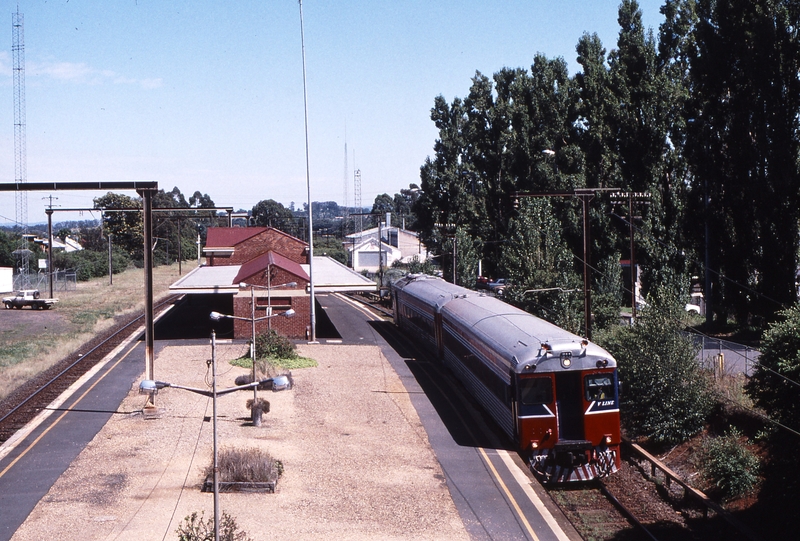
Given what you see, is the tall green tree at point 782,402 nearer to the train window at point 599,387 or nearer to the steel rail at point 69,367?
the train window at point 599,387

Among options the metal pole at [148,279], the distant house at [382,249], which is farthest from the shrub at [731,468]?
the distant house at [382,249]

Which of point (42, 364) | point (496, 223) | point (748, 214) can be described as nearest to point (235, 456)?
point (42, 364)

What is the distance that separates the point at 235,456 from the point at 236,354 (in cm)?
1628

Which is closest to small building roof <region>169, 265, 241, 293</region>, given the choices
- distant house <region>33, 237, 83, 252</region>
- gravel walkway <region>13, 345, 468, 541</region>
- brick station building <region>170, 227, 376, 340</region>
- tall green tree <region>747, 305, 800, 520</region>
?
brick station building <region>170, 227, 376, 340</region>

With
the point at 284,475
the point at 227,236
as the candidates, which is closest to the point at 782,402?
the point at 284,475

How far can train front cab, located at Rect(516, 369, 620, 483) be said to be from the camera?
17156mm

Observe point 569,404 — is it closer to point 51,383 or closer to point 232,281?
point 51,383

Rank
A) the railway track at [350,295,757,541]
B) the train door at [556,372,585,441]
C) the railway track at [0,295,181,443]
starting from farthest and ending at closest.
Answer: the railway track at [0,295,181,443] < the train door at [556,372,585,441] < the railway track at [350,295,757,541]

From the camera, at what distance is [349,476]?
1684cm

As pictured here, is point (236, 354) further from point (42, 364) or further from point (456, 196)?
point (456, 196)

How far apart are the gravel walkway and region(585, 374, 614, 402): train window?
4.05 meters

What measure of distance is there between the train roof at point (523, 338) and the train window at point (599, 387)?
308 mm

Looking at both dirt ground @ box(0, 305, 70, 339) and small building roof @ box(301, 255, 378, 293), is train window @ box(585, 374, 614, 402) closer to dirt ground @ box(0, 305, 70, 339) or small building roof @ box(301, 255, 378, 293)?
small building roof @ box(301, 255, 378, 293)

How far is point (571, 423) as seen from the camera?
57.7 ft
